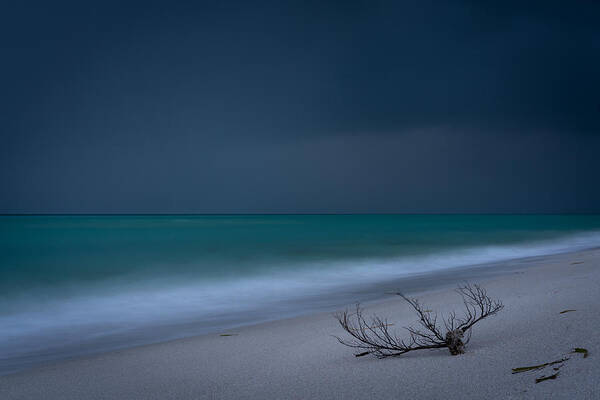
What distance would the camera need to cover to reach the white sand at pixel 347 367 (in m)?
1.76

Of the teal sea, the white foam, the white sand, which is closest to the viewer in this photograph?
the white sand

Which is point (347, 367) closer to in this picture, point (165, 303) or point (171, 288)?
point (165, 303)

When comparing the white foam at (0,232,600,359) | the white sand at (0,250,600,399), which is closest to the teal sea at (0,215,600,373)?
the white foam at (0,232,600,359)

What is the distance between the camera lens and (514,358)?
199 cm

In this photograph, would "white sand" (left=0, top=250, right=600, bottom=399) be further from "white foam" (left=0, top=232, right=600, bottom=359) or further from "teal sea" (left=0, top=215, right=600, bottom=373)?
"white foam" (left=0, top=232, right=600, bottom=359)

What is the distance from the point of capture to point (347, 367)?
90.0 inches

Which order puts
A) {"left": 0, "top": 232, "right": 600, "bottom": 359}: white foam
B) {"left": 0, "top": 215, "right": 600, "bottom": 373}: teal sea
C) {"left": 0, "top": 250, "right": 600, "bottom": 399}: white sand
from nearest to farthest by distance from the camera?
1. {"left": 0, "top": 250, "right": 600, "bottom": 399}: white sand
2. {"left": 0, "top": 215, "right": 600, "bottom": 373}: teal sea
3. {"left": 0, "top": 232, "right": 600, "bottom": 359}: white foam

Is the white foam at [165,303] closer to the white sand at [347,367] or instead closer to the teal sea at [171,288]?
the teal sea at [171,288]

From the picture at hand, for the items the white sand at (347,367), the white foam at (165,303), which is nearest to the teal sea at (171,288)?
the white foam at (165,303)

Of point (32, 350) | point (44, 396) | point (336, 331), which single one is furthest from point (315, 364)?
point (32, 350)

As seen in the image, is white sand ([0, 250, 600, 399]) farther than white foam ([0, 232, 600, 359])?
No

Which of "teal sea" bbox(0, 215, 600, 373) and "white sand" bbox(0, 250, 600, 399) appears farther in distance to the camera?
"teal sea" bbox(0, 215, 600, 373)

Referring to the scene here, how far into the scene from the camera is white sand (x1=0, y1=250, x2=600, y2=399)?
176 centimetres

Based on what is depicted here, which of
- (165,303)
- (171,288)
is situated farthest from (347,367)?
(171,288)
